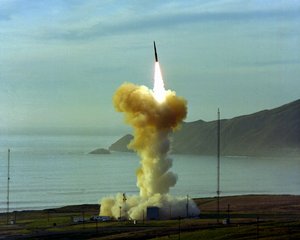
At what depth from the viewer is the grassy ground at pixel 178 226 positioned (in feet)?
270

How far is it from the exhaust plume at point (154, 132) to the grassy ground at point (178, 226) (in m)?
3.88

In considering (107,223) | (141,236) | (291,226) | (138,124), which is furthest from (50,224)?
(291,226)

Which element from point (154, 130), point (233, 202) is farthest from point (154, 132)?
point (233, 202)

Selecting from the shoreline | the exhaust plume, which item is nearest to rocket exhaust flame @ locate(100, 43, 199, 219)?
the exhaust plume

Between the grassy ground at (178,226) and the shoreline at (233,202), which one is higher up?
the shoreline at (233,202)

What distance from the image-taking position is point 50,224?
10606 centimetres

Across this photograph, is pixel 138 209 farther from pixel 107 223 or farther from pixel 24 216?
pixel 24 216

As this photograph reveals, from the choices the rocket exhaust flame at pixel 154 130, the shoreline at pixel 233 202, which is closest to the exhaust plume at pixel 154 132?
the rocket exhaust flame at pixel 154 130

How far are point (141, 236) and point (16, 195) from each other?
10361cm

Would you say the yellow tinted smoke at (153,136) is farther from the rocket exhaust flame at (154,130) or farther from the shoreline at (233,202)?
the shoreline at (233,202)

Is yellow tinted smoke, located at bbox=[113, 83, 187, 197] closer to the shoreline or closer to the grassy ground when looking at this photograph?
the grassy ground

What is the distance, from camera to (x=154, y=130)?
102 m

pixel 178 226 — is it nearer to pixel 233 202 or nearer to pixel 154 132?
pixel 154 132

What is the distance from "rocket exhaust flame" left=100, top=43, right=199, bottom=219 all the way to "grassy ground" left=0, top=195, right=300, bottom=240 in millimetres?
4117
